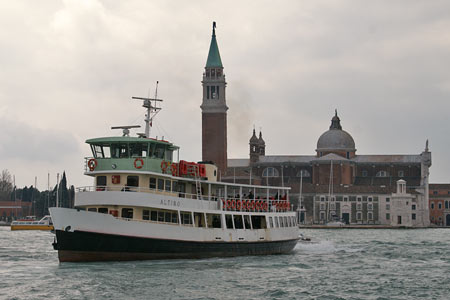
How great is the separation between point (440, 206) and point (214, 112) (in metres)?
53.5

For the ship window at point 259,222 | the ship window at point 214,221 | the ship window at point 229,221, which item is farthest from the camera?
the ship window at point 259,222

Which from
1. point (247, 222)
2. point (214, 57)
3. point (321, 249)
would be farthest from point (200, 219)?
point (214, 57)

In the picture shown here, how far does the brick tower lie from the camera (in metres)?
129

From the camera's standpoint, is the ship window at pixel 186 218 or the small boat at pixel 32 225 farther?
the small boat at pixel 32 225

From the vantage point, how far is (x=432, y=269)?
1614 inches

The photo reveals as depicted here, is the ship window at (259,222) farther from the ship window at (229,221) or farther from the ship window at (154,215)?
the ship window at (154,215)

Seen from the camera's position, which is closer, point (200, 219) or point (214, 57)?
point (200, 219)

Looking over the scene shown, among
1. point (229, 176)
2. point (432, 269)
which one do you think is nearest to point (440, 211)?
point (229, 176)

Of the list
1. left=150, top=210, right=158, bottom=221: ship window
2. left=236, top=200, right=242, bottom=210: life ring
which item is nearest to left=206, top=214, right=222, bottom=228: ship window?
left=236, top=200, right=242, bottom=210: life ring

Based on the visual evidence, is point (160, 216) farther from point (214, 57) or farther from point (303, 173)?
point (303, 173)

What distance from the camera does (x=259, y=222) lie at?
152 ft

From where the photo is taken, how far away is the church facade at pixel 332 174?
13038cm

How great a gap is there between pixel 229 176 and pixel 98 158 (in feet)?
Answer: 338

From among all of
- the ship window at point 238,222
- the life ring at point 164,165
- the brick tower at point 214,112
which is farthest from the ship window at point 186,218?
the brick tower at point 214,112
